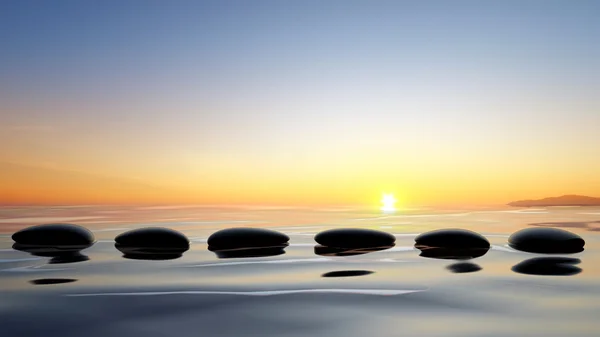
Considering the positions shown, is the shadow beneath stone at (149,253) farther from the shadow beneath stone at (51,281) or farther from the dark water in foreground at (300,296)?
the shadow beneath stone at (51,281)

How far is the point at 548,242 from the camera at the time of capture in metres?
10.9

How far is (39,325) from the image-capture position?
4465 millimetres

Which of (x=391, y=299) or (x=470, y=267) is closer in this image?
(x=391, y=299)

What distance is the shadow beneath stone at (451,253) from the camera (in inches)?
379

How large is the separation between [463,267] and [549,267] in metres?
1.39

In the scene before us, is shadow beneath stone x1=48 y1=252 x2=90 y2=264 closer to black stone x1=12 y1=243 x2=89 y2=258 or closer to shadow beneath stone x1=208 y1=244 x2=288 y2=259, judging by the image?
black stone x1=12 y1=243 x2=89 y2=258

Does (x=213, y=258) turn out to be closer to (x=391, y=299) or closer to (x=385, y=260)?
(x=385, y=260)

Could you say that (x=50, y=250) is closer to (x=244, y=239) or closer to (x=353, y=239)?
(x=244, y=239)

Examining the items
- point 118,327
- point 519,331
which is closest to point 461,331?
point 519,331

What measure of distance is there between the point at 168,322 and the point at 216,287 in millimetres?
1782

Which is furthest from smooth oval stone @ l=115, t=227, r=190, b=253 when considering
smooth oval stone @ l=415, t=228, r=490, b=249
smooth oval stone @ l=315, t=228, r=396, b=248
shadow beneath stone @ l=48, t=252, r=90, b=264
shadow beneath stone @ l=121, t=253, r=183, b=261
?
smooth oval stone @ l=415, t=228, r=490, b=249

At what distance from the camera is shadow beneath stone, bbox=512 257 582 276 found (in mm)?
7670

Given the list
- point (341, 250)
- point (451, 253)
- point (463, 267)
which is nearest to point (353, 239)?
point (341, 250)

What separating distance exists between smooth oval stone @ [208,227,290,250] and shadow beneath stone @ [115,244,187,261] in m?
0.91
